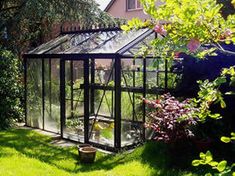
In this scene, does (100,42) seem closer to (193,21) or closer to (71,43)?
(71,43)

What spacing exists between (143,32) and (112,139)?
2.61 meters

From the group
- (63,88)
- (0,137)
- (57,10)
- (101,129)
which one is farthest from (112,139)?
(57,10)

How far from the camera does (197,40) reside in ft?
8.47

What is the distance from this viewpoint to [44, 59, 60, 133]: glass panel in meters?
9.70

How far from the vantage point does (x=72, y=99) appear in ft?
30.3

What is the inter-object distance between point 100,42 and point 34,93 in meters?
2.80

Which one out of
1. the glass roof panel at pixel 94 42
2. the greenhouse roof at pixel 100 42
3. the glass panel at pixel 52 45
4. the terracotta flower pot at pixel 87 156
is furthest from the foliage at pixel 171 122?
the glass panel at pixel 52 45

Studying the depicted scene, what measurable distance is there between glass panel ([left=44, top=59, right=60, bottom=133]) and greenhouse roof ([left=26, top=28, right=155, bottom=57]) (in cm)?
38

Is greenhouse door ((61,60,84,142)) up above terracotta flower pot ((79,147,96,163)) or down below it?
above

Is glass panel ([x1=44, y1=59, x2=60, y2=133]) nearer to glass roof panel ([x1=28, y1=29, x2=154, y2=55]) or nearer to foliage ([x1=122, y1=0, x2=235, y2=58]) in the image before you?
glass roof panel ([x1=28, y1=29, x2=154, y2=55])

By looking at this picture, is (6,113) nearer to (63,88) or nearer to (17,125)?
(17,125)

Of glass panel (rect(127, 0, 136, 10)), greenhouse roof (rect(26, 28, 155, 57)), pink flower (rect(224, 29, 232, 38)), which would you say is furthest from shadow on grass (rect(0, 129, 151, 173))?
glass panel (rect(127, 0, 136, 10))

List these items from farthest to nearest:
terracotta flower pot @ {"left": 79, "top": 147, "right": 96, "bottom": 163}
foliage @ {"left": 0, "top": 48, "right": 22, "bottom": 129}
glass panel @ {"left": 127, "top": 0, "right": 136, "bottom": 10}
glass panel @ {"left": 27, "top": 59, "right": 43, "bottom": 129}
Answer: glass panel @ {"left": 127, "top": 0, "right": 136, "bottom": 10} → foliage @ {"left": 0, "top": 48, "right": 22, "bottom": 129} → glass panel @ {"left": 27, "top": 59, "right": 43, "bottom": 129} → terracotta flower pot @ {"left": 79, "top": 147, "right": 96, "bottom": 163}

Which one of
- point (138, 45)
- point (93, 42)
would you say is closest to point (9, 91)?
point (93, 42)
